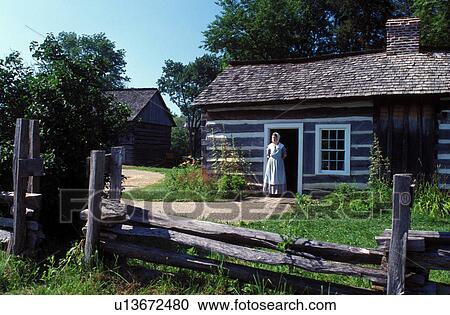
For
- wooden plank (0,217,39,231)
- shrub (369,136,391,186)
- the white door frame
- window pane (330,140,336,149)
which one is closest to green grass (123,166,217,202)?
the white door frame

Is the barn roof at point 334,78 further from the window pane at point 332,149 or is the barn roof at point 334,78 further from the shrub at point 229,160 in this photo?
the shrub at point 229,160

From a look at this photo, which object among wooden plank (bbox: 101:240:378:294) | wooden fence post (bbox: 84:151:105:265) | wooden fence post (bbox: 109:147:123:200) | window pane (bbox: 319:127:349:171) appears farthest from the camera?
window pane (bbox: 319:127:349:171)

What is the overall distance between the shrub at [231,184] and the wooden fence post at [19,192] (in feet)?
23.2

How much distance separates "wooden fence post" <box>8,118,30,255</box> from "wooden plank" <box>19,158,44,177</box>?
0.03 m

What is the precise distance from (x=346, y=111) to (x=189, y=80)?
34012mm

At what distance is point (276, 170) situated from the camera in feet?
35.6

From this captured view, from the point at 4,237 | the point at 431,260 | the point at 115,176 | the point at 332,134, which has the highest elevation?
the point at 332,134

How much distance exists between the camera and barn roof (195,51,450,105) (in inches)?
423

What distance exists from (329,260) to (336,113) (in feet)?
26.4

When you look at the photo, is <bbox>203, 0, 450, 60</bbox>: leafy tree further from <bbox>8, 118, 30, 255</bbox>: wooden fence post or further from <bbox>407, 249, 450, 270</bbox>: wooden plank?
<bbox>407, 249, 450, 270</bbox>: wooden plank

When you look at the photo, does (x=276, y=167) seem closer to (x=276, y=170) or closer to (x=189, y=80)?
(x=276, y=170)

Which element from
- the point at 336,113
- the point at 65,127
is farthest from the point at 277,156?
the point at 65,127

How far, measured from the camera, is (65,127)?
5859 millimetres

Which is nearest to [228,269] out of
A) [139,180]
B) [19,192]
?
[19,192]
